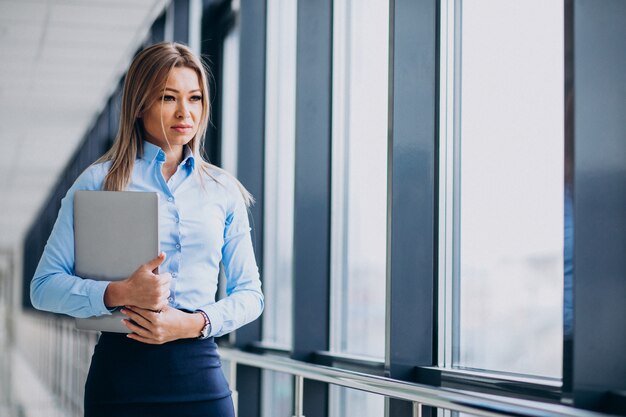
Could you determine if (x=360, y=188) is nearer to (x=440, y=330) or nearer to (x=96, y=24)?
(x=440, y=330)

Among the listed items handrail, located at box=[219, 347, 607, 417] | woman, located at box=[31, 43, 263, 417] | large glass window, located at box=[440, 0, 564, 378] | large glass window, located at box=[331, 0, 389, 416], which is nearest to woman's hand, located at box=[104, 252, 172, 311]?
woman, located at box=[31, 43, 263, 417]

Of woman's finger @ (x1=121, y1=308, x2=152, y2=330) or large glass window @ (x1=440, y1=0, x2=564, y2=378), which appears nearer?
woman's finger @ (x1=121, y1=308, x2=152, y2=330)

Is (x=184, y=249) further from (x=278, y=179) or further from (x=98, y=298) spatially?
(x=278, y=179)

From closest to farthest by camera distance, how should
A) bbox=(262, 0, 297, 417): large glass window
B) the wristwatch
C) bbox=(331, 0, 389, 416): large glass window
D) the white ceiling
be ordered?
the wristwatch, bbox=(331, 0, 389, 416): large glass window, bbox=(262, 0, 297, 417): large glass window, the white ceiling

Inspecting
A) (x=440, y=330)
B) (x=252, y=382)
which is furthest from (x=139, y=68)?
(x=252, y=382)

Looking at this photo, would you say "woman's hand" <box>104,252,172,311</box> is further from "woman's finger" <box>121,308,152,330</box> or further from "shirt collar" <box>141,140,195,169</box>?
"shirt collar" <box>141,140,195,169</box>

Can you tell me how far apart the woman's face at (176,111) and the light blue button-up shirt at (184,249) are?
38mm

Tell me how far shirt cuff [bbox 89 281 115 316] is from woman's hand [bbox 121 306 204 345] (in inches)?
1.3

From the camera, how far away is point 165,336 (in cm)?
129

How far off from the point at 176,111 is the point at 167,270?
0.28 meters

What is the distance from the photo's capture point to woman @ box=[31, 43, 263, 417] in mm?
1301

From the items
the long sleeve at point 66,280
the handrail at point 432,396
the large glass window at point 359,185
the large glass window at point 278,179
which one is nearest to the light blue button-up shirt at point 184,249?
the long sleeve at point 66,280

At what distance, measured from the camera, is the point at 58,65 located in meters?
5.06

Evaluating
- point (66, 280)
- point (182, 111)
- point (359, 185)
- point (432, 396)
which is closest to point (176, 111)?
point (182, 111)
